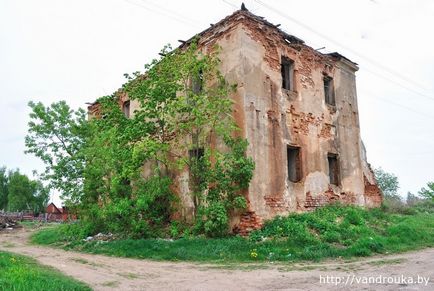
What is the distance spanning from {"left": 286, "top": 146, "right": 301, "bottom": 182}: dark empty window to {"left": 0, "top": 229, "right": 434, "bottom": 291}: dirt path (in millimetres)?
4988

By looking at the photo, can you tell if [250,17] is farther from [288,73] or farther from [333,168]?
[333,168]

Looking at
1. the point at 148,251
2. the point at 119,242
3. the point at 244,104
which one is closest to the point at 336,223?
the point at 244,104

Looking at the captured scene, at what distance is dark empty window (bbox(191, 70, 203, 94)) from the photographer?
13577 millimetres

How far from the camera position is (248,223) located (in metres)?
12.2

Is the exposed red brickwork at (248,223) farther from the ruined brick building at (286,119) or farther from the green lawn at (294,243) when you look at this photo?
the green lawn at (294,243)

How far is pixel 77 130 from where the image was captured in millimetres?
18922

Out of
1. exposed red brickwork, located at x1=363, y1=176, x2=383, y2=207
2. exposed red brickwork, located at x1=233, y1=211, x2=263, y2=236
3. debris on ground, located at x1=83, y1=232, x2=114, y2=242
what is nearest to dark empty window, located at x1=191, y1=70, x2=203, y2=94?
exposed red brickwork, located at x1=233, y1=211, x2=263, y2=236

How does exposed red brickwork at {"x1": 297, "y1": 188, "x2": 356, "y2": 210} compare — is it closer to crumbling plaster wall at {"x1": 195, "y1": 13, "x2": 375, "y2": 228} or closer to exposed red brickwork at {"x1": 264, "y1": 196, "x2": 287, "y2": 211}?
crumbling plaster wall at {"x1": 195, "y1": 13, "x2": 375, "y2": 228}

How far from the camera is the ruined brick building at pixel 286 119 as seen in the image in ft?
42.8

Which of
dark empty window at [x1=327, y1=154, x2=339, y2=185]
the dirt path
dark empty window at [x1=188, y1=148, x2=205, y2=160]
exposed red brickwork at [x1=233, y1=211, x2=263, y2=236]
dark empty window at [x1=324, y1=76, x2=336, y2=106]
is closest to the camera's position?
the dirt path

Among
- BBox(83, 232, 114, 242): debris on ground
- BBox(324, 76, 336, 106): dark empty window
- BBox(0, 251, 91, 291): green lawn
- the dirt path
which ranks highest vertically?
BBox(324, 76, 336, 106): dark empty window

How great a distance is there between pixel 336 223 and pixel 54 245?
34.3 feet

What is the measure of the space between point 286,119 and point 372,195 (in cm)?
728

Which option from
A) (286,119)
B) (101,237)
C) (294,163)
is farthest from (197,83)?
(101,237)
